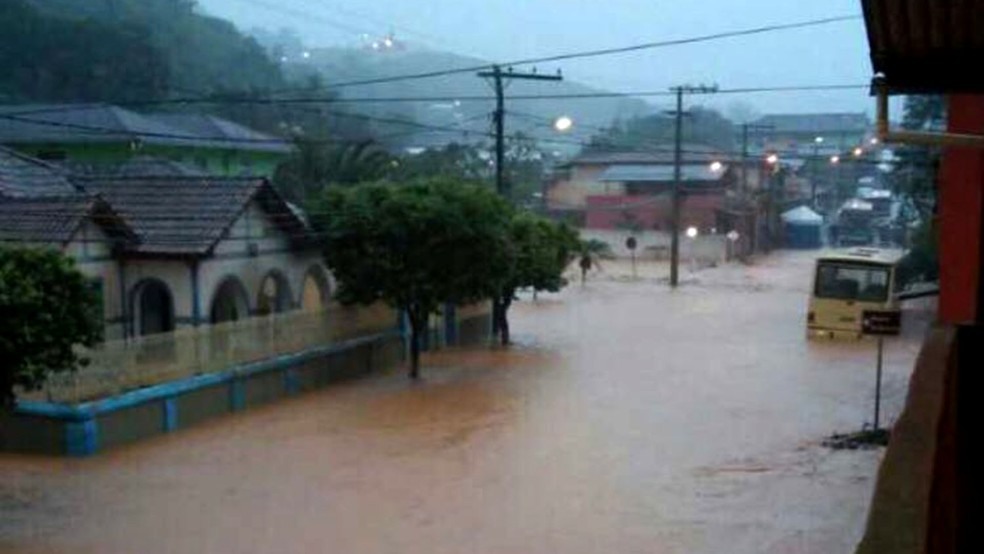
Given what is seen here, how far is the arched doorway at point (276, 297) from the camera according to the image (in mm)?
23516

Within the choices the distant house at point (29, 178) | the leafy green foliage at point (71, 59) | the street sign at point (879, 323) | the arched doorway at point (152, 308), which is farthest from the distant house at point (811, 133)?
the street sign at point (879, 323)

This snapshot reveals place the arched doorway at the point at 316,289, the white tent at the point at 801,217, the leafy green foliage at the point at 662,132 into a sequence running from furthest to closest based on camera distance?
the leafy green foliage at the point at 662,132
the white tent at the point at 801,217
the arched doorway at the point at 316,289

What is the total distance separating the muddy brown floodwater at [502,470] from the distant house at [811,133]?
258 ft

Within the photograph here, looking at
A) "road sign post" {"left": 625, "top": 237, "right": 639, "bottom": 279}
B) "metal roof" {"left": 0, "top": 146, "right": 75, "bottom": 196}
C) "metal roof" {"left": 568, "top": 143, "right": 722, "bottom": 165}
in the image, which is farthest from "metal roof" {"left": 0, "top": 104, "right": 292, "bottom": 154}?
"metal roof" {"left": 568, "top": 143, "right": 722, "bottom": 165}

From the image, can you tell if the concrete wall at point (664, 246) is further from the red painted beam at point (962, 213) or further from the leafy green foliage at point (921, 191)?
the red painted beam at point (962, 213)

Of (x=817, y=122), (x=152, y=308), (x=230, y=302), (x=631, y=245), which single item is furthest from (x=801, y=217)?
(x=152, y=308)

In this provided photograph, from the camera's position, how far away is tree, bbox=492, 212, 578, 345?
90.5 ft

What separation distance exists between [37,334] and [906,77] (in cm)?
912

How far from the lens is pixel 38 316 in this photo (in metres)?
11.8

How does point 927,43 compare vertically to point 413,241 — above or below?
above

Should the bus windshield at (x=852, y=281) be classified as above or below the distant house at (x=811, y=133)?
below

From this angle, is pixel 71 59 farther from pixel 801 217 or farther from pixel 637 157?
pixel 801 217

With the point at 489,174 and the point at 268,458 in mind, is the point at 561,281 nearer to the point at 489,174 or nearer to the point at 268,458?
the point at 268,458

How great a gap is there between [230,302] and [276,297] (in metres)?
1.00
